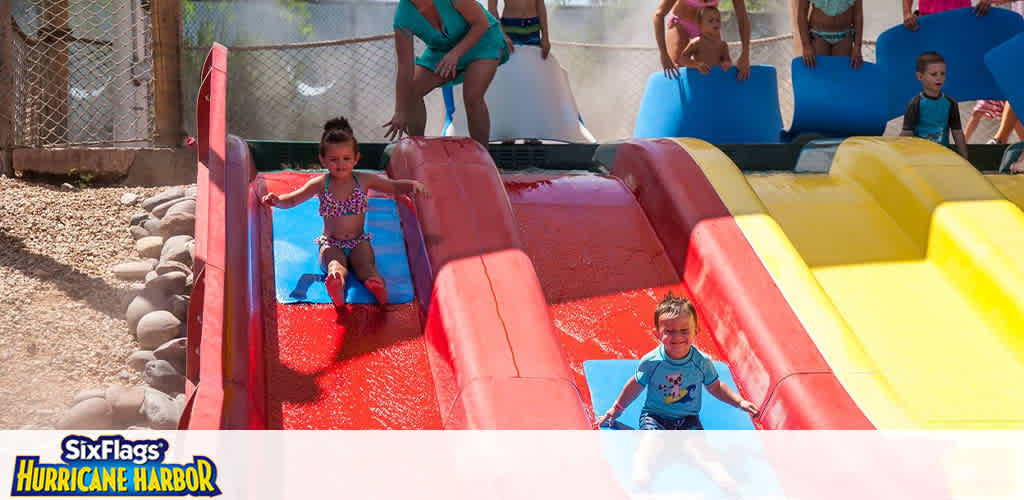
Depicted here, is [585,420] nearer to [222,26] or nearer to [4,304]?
[4,304]

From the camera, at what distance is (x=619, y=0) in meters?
13.7

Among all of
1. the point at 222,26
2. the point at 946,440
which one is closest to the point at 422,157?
the point at 946,440

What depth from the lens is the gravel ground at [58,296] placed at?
345 cm

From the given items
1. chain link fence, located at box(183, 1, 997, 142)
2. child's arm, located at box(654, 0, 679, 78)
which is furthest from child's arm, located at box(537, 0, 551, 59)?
chain link fence, located at box(183, 1, 997, 142)

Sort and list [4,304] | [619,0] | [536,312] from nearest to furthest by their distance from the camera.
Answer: [536,312] < [4,304] < [619,0]

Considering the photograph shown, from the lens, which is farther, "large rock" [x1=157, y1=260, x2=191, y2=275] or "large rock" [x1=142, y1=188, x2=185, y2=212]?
"large rock" [x1=142, y1=188, x2=185, y2=212]

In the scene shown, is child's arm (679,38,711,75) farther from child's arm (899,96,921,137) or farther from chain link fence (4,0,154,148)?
chain link fence (4,0,154,148)

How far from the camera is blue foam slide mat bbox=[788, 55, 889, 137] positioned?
491 centimetres

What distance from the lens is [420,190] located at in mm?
3168

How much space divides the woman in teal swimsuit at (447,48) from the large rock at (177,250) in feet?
3.91

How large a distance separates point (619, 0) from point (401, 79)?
10230 millimetres

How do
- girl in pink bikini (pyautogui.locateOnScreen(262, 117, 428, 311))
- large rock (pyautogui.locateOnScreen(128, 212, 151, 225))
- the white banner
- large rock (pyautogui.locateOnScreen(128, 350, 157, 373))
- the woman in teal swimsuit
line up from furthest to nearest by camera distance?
1. large rock (pyautogui.locateOnScreen(128, 212, 151, 225))
2. the woman in teal swimsuit
3. large rock (pyautogui.locateOnScreen(128, 350, 157, 373))
4. girl in pink bikini (pyautogui.locateOnScreen(262, 117, 428, 311))
5. the white banner

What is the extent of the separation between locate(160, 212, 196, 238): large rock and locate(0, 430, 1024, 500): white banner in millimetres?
2175

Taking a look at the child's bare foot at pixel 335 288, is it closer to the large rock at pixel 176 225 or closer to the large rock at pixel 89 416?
the large rock at pixel 89 416
